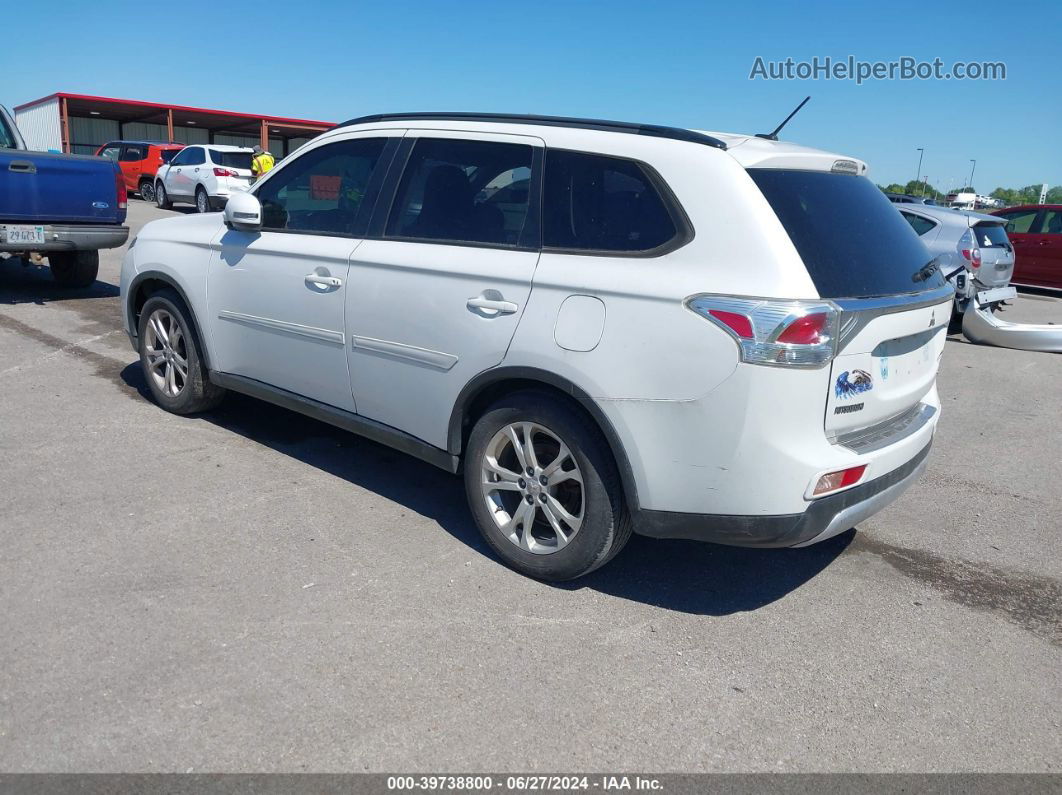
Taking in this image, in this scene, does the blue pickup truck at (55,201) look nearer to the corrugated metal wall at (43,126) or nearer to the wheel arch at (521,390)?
the wheel arch at (521,390)

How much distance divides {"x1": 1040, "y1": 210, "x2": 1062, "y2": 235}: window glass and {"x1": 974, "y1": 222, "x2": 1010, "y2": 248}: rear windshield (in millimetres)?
5500

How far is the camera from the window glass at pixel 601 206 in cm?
339

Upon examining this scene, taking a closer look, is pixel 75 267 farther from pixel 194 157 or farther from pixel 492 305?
pixel 194 157

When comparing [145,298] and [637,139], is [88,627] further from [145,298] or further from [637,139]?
[145,298]

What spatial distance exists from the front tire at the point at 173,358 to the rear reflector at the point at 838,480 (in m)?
3.78

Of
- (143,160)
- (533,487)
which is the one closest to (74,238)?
(533,487)

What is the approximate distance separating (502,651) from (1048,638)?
219 cm

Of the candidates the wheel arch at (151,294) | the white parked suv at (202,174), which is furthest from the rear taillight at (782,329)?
the white parked suv at (202,174)

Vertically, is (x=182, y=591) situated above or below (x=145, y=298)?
below

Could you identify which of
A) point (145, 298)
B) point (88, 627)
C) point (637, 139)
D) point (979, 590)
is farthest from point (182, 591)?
point (979, 590)

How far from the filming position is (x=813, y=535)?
327cm

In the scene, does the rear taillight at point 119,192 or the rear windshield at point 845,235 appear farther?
the rear taillight at point 119,192

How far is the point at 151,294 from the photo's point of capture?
18.7 ft

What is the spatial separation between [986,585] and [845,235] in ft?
5.88
